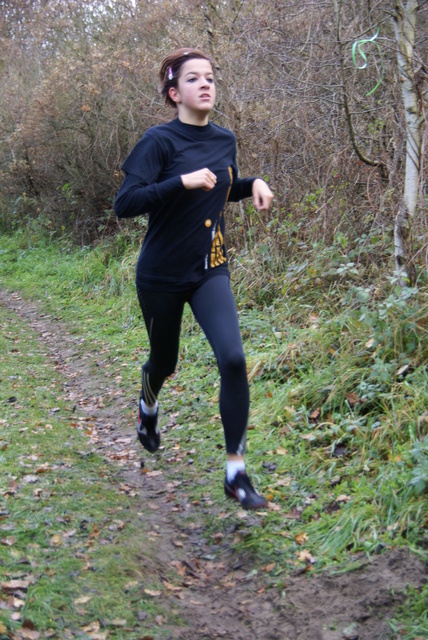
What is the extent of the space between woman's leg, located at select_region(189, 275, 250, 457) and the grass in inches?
25.7

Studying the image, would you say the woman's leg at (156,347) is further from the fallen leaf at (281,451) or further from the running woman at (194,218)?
the fallen leaf at (281,451)

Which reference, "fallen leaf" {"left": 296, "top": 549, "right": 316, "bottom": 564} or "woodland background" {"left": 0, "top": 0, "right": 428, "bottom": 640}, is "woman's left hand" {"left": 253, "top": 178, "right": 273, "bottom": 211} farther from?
"fallen leaf" {"left": 296, "top": 549, "right": 316, "bottom": 564}

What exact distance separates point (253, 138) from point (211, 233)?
533cm

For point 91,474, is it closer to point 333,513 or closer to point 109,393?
point 333,513

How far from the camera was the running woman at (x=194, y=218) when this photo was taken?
3568 mm

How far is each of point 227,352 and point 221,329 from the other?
15 centimetres

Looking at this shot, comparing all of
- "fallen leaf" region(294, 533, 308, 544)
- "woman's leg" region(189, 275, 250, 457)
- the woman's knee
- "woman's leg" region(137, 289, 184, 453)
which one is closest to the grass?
"fallen leaf" region(294, 533, 308, 544)

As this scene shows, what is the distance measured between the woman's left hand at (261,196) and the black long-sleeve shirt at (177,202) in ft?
0.51

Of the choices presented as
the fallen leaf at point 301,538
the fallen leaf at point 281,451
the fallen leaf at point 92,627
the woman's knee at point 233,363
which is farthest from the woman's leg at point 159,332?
the fallen leaf at point 92,627

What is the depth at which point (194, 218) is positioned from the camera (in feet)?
12.1

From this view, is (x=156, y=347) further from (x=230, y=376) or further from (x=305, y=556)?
(x=305, y=556)

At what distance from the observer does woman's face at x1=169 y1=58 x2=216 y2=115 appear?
3.73 m

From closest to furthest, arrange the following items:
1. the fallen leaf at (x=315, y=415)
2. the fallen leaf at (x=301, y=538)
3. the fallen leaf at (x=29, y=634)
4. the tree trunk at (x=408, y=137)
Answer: the fallen leaf at (x=29, y=634) → the fallen leaf at (x=301, y=538) → the fallen leaf at (x=315, y=415) → the tree trunk at (x=408, y=137)

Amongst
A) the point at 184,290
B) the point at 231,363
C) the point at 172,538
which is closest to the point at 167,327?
the point at 184,290
